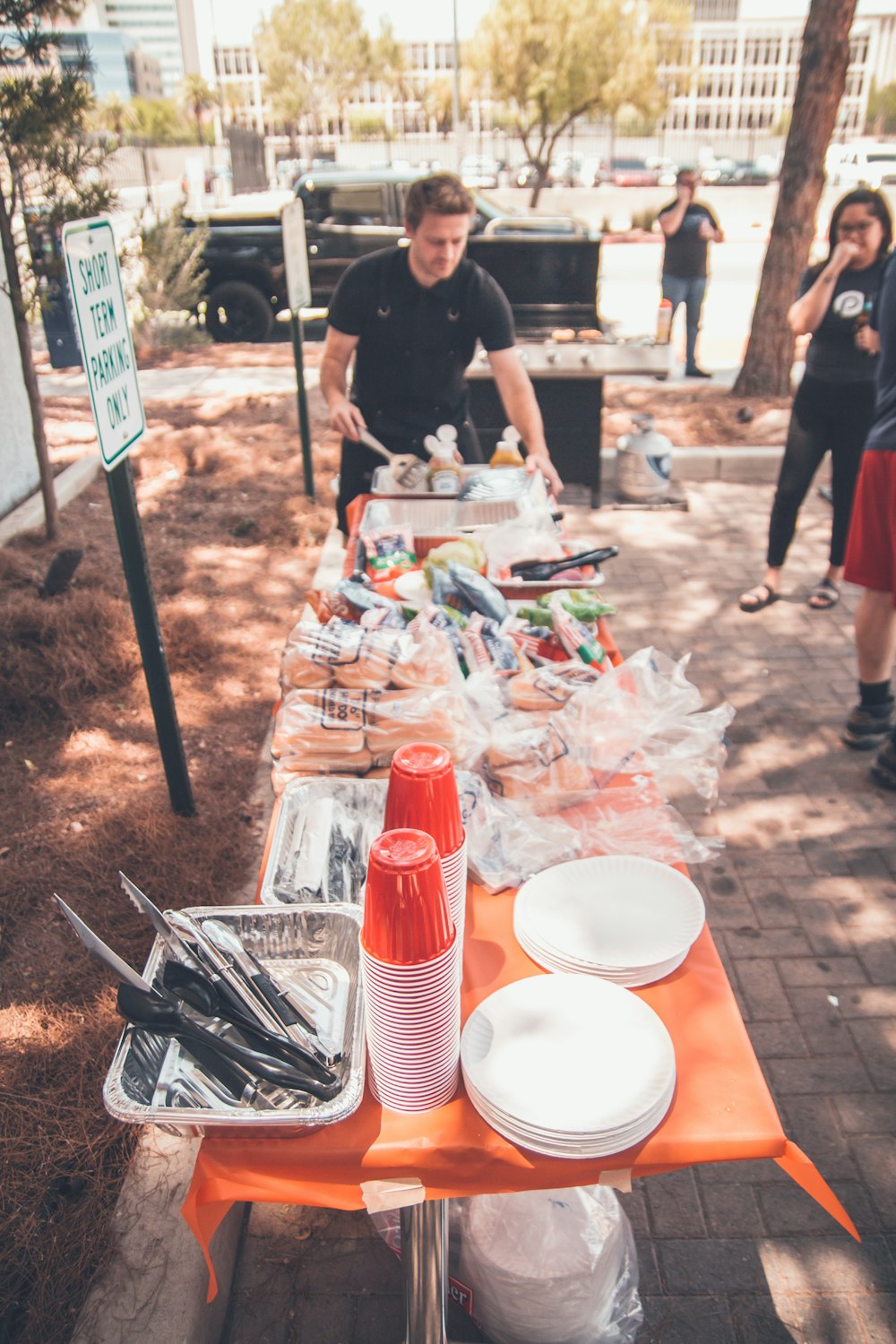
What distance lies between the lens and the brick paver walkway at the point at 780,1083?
2.00m

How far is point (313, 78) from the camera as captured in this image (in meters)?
53.8

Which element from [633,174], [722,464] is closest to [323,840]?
[722,464]

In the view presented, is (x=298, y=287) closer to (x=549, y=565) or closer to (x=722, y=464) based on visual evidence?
(x=722, y=464)

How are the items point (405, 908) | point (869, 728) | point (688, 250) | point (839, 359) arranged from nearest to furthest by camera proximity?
point (405, 908), point (869, 728), point (839, 359), point (688, 250)

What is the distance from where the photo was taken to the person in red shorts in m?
3.38

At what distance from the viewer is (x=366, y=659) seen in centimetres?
214

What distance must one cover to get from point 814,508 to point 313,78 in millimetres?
58679

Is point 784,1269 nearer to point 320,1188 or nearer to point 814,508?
point 320,1188

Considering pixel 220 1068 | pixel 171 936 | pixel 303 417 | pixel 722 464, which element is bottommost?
pixel 722 464

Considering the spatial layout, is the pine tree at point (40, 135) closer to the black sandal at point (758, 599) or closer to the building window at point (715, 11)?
the black sandal at point (758, 599)

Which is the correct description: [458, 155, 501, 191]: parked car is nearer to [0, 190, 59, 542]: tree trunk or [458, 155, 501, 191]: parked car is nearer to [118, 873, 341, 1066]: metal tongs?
[0, 190, 59, 542]: tree trunk

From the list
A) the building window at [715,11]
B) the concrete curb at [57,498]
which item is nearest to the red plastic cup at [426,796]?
the concrete curb at [57,498]

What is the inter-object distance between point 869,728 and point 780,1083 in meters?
1.93

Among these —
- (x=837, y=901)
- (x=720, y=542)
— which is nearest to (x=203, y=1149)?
(x=837, y=901)
